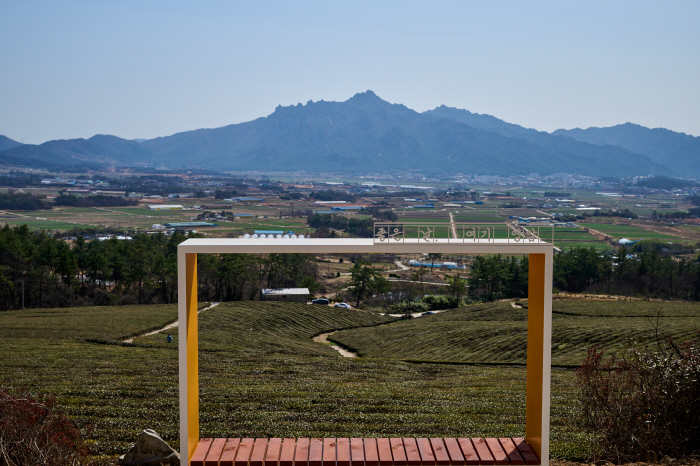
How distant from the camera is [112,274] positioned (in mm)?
56031

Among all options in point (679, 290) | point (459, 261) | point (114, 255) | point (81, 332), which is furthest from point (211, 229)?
point (679, 290)

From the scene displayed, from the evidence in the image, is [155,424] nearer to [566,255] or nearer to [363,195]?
[566,255]

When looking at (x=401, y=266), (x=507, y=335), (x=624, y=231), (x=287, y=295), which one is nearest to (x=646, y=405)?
(x=507, y=335)

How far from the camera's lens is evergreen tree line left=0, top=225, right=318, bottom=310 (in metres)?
50.4

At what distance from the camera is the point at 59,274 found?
55000mm

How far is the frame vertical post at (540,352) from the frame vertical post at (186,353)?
4370 millimetres

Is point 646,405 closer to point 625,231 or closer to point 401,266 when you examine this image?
point 401,266

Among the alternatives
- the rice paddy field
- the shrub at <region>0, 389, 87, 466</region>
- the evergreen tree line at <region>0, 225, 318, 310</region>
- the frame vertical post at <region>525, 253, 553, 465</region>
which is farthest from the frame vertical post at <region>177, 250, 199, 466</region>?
the rice paddy field

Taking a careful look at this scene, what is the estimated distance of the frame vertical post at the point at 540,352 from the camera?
6.73 meters

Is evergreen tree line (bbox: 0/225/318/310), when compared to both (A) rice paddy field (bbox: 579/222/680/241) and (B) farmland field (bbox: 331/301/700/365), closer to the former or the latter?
(B) farmland field (bbox: 331/301/700/365)

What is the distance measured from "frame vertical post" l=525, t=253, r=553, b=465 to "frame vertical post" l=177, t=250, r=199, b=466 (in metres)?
4.37

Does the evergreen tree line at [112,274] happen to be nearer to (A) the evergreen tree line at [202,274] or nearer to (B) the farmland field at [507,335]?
(A) the evergreen tree line at [202,274]

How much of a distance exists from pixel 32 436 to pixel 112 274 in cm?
5394

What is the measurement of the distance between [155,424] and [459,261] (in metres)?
73.8
